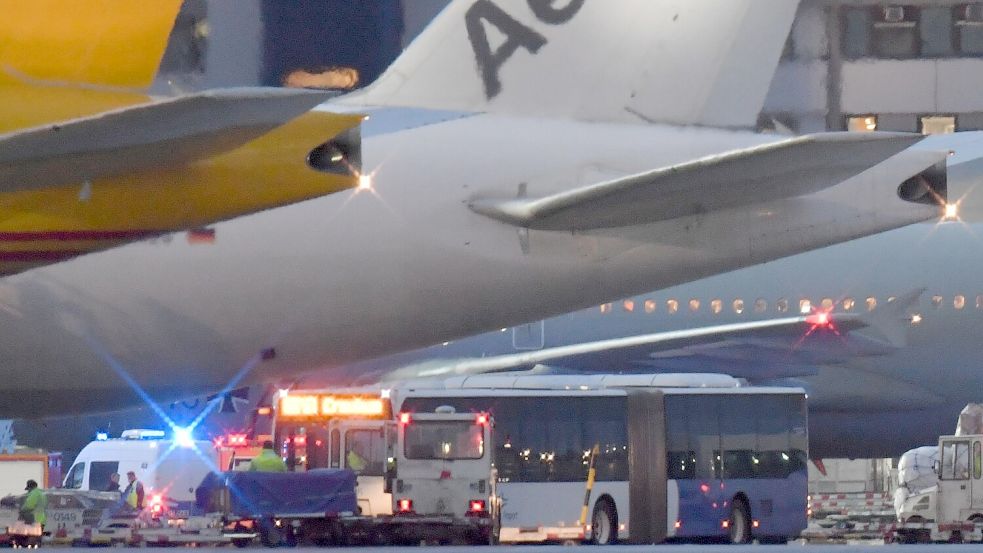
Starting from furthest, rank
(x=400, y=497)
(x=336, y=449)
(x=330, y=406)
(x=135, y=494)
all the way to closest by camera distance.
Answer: (x=135, y=494)
(x=330, y=406)
(x=336, y=449)
(x=400, y=497)

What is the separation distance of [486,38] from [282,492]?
6.75m

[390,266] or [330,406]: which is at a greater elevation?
[390,266]

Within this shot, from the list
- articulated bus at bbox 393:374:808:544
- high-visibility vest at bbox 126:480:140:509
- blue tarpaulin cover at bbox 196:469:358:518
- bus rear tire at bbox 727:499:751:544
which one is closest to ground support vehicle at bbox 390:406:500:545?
blue tarpaulin cover at bbox 196:469:358:518

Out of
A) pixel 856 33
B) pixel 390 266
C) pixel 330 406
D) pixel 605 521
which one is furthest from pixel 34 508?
pixel 856 33

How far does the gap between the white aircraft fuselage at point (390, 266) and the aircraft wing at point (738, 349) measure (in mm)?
12566

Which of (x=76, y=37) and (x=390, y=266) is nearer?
(x=76, y=37)

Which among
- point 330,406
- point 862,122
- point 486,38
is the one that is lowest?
point 330,406

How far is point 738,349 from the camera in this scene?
27.5m

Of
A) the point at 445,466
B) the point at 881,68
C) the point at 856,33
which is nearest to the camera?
the point at 445,466

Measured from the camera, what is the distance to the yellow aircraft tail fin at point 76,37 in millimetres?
11383

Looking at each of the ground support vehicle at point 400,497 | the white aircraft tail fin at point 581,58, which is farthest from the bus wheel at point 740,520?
the white aircraft tail fin at point 581,58

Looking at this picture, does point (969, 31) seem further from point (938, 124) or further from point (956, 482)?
point (956, 482)

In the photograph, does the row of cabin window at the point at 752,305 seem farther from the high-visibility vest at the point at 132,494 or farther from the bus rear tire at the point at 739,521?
the high-visibility vest at the point at 132,494

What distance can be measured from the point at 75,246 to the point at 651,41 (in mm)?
5157
